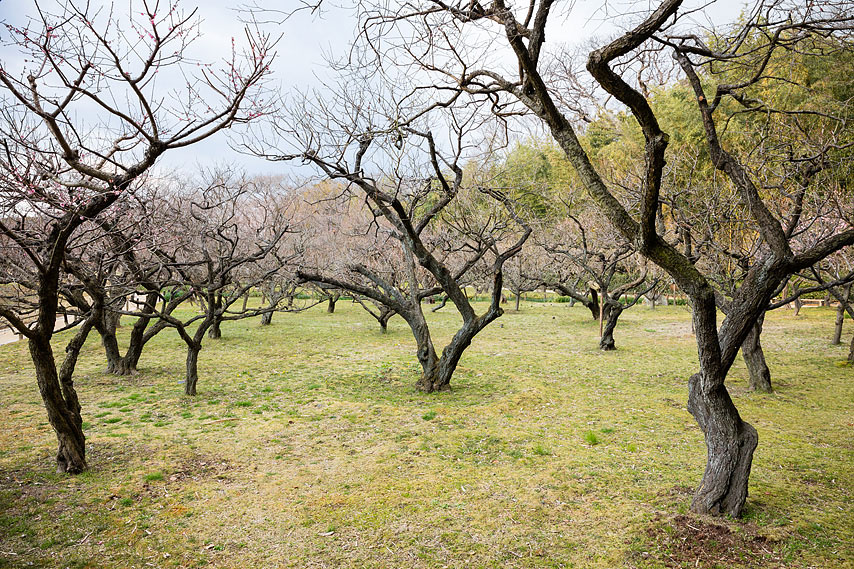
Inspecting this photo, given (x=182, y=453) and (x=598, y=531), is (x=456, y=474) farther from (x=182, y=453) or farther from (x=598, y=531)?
Answer: (x=182, y=453)

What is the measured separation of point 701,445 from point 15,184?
6.65 meters

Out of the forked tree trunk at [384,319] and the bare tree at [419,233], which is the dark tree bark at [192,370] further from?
the forked tree trunk at [384,319]

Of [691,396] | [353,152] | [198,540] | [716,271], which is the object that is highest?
[353,152]

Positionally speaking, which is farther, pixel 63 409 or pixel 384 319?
pixel 384 319

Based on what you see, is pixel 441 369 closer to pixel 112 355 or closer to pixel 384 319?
pixel 112 355

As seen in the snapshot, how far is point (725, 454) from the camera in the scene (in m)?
3.99

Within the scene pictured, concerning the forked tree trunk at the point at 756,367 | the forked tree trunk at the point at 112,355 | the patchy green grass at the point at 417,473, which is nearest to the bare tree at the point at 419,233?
the patchy green grass at the point at 417,473

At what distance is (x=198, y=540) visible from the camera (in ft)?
13.0

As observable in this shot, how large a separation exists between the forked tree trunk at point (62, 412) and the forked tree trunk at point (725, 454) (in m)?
5.42

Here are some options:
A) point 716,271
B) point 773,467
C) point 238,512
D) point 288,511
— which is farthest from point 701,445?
point 716,271

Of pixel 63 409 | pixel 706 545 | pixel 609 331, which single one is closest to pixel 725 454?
pixel 706 545

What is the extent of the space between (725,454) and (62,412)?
5667 mm

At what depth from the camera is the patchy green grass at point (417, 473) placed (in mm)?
3787

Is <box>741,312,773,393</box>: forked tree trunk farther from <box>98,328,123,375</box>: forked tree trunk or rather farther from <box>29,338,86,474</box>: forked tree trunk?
<box>98,328,123,375</box>: forked tree trunk
